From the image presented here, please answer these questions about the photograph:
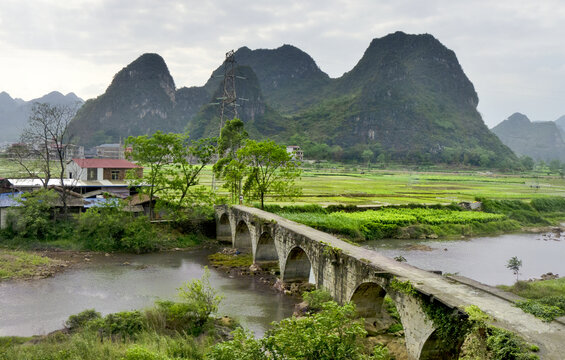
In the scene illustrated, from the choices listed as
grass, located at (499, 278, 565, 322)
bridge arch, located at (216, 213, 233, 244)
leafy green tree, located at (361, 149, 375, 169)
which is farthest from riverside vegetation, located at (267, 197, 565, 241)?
leafy green tree, located at (361, 149, 375, 169)

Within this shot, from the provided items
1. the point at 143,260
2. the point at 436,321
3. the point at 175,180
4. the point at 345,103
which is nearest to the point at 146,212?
the point at 175,180

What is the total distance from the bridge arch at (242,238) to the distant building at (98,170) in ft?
47.2

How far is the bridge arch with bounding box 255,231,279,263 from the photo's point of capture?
2668 cm

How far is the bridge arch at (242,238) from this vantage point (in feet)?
103

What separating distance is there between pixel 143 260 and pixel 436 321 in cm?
2288

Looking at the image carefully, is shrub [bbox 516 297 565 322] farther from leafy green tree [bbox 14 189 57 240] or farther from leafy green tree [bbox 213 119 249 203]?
leafy green tree [bbox 14 189 57 240]

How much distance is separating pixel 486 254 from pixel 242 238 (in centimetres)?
1950

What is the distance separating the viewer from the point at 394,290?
12.9 metres

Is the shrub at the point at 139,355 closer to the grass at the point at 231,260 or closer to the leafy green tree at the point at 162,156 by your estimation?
the grass at the point at 231,260

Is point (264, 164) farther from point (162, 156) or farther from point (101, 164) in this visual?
point (101, 164)

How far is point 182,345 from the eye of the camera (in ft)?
45.9

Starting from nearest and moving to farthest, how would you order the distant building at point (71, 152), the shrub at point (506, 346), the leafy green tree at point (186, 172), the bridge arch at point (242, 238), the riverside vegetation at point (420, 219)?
the shrub at point (506, 346)
the bridge arch at point (242, 238)
the leafy green tree at point (186, 172)
the distant building at point (71, 152)
the riverside vegetation at point (420, 219)

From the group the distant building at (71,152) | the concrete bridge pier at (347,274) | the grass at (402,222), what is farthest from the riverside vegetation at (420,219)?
the distant building at (71,152)

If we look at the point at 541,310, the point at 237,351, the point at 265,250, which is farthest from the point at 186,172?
the point at 541,310
